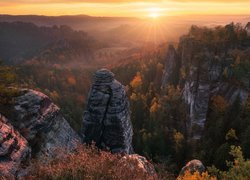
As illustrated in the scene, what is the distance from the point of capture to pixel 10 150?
96.6ft

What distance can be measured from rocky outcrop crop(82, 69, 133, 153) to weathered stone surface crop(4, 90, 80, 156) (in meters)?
11.5

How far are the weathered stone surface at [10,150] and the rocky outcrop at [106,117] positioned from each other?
70.3 ft

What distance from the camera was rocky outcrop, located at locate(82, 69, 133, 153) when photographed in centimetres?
5356

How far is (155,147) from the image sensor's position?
97.5 metres

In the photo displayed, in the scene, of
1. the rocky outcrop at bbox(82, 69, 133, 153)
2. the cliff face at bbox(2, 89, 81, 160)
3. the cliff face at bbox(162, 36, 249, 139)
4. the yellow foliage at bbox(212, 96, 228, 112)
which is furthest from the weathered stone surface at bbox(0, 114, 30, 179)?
the cliff face at bbox(162, 36, 249, 139)

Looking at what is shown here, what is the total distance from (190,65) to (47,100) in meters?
72.1

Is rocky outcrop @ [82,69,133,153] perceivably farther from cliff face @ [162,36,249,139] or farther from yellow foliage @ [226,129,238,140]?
cliff face @ [162,36,249,139]

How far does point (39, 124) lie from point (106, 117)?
17.3 metres

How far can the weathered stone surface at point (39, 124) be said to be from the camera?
119 ft

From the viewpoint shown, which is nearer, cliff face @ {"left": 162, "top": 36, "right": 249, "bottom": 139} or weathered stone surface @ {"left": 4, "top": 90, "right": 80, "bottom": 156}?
weathered stone surface @ {"left": 4, "top": 90, "right": 80, "bottom": 156}

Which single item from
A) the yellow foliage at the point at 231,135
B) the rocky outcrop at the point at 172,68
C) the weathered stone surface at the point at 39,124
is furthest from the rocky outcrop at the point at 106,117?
the rocky outcrop at the point at 172,68

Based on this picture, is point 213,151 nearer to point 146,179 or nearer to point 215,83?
point 215,83

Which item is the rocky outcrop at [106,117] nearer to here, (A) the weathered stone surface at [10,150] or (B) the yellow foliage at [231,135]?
(A) the weathered stone surface at [10,150]

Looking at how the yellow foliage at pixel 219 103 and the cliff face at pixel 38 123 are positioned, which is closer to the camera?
the cliff face at pixel 38 123
